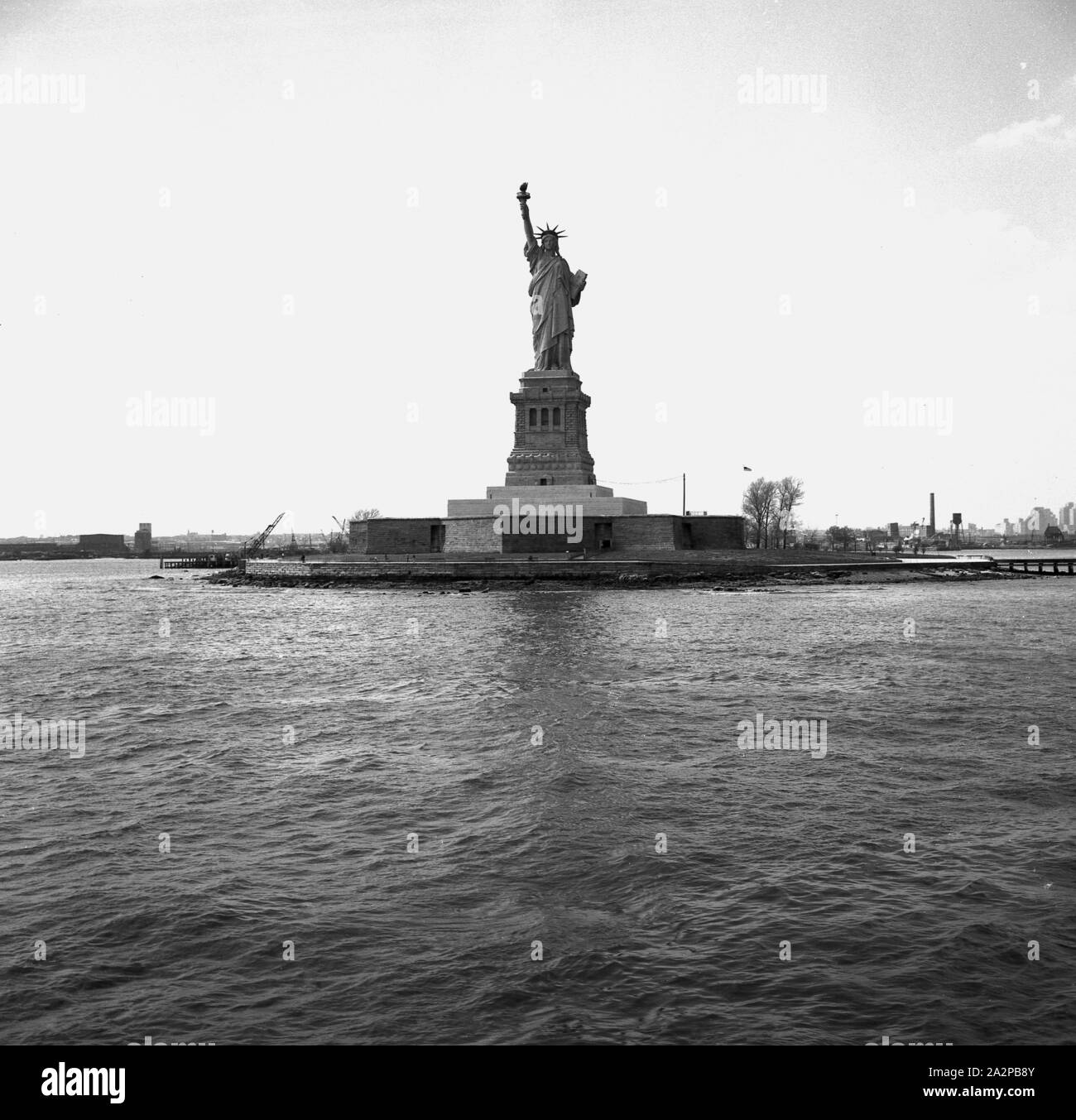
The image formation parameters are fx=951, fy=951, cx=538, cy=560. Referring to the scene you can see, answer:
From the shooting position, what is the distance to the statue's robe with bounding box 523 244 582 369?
76375 millimetres

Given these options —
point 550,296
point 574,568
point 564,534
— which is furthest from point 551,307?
point 574,568

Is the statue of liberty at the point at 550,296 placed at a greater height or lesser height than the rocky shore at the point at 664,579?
greater

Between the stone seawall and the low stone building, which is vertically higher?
the low stone building

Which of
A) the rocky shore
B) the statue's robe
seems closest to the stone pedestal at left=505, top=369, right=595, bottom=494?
the statue's robe

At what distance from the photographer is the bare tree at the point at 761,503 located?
4724 inches

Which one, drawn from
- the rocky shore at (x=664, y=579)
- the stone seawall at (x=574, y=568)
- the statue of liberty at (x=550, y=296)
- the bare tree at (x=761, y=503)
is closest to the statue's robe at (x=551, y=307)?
the statue of liberty at (x=550, y=296)

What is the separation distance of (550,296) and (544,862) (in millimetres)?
69499

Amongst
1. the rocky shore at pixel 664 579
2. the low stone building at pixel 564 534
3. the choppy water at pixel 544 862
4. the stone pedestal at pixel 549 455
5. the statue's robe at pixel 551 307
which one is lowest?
the choppy water at pixel 544 862

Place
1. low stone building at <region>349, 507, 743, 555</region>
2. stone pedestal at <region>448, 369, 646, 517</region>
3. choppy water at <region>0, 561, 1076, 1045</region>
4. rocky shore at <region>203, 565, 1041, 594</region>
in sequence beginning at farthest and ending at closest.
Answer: stone pedestal at <region>448, 369, 646, 517</region> < low stone building at <region>349, 507, 743, 555</region> < rocky shore at <region>203, 565, 1041, 594</region> < choppy water at <region>0, 561, 1076, 1045</region>

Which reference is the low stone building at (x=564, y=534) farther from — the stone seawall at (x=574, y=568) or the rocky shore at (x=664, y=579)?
the rocky shore at (x=664, y=579)

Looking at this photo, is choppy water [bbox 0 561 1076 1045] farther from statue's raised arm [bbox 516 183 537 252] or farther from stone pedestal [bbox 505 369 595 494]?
statue's raised arm [bbox 516 183 537 252]

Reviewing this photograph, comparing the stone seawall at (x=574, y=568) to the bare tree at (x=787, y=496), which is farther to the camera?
the bare tree at (x=787, y=496)
